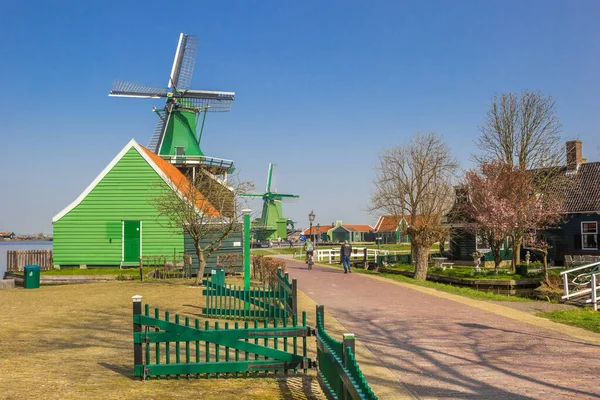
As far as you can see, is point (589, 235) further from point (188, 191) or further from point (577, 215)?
point (188, 191)

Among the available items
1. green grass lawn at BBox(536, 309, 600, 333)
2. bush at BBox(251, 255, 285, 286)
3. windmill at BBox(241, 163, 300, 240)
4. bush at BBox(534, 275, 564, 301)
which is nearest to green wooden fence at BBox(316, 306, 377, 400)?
green grass lawn at BBox(536, 309, 600, 333)

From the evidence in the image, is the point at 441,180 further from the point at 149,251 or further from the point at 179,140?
the point at 179,140

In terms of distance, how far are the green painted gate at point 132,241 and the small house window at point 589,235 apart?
26662 millimetres

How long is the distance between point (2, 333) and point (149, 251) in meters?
17.0

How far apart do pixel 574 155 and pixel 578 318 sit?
25.5 metres

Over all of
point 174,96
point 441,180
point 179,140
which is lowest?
point 441,180

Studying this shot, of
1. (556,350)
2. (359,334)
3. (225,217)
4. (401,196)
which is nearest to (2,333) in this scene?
(359,334)

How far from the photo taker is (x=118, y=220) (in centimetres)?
2820

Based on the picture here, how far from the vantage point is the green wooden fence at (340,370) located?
13.9ft

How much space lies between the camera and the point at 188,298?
1686cm

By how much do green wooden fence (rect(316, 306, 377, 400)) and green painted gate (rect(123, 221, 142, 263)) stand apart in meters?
22.9

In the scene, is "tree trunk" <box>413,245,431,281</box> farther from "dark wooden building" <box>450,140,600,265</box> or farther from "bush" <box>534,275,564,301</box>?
"dark wooden building" <box>450,140,600,265</box>

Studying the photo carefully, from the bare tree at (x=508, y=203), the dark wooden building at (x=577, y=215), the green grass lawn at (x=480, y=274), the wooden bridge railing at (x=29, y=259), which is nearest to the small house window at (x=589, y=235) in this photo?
the dark wooden building at (x=577, y=215)

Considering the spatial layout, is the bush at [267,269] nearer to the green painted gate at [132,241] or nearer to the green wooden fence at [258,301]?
the green wooden fence at [258,301]
